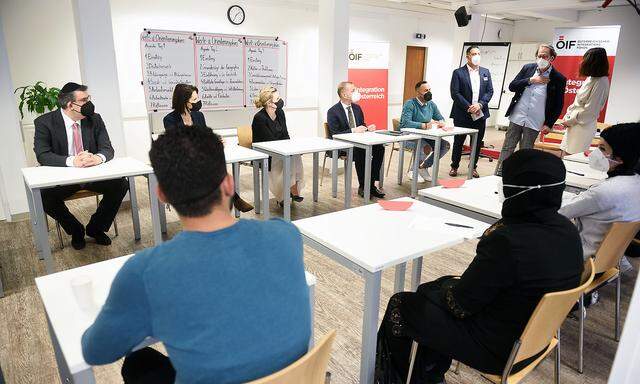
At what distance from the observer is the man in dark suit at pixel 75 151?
308 cm

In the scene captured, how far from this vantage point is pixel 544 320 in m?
1.28

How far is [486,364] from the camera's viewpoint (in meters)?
1.43

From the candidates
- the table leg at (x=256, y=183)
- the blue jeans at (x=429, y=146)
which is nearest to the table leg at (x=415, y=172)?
the blue jeans at (x=429, y=146)

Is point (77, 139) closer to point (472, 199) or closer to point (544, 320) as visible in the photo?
point (472, 199)

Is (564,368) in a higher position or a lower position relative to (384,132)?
lower

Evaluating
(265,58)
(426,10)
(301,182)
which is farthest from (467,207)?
(426,10)

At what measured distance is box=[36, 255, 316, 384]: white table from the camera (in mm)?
1070

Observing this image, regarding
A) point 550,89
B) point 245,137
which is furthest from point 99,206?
point 550,89

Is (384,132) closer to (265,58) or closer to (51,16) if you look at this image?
(265,58)

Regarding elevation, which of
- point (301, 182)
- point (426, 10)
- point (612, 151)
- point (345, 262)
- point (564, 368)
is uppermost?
point (426, 10)

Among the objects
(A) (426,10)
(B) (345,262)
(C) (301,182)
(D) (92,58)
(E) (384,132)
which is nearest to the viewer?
(B) (345,262)

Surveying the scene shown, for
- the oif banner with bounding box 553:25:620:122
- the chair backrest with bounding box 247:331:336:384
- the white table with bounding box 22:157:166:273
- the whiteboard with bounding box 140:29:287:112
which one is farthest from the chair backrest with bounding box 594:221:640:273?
the oif banner with bounding box 553:25:620:122

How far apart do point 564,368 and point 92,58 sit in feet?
14.8

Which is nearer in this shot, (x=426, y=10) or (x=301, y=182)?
(x=301, y=182)
